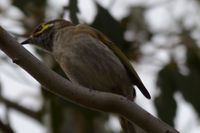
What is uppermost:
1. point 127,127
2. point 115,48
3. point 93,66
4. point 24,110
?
point 115,48

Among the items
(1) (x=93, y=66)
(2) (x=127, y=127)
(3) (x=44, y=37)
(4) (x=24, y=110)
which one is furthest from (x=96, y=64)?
(4) (x=24, y=110)

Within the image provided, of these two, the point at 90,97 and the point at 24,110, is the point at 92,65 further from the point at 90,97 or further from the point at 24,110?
the point at 24,110

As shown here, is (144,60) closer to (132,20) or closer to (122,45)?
(132,20)

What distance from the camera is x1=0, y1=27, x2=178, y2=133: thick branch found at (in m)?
3.23

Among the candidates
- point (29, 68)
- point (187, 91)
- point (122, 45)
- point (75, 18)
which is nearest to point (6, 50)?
point (29, 68)

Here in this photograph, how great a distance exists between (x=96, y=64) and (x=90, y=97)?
55.4 inches

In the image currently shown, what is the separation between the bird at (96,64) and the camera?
182 inches

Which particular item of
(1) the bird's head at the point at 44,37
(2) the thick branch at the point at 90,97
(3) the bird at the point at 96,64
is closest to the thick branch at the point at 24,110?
(1) the bird's head at the point at 44,37

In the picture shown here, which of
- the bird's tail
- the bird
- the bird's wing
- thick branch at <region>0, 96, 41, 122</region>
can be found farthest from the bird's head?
thick branch at <region>0, 96, 41, 122</region>

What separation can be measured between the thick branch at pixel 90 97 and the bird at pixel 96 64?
1094 millimetres

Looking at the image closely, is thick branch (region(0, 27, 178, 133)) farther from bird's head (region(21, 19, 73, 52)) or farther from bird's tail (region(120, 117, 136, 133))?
bird's head (region(21, 19, 73, 52))

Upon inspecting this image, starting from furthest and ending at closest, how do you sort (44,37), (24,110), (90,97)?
(24,110) < (44,37) < (90,97)

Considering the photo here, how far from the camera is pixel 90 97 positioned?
3312mm

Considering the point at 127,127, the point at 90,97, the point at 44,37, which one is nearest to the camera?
the point at 90,97
